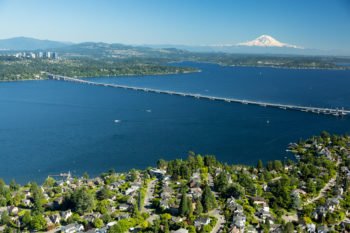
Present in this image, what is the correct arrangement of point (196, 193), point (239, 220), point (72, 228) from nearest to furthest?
1. point (72, 228)
2. point (239, 220)
3. point (196, 193)

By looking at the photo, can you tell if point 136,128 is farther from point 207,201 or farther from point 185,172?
point 207,201

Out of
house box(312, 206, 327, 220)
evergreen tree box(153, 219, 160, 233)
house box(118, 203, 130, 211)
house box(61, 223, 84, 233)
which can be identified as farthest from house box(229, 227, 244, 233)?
house box(61, 223, 84, 233)

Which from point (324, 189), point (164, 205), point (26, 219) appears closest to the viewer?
point (26, 219)

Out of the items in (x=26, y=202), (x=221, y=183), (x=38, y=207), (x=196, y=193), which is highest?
(x=221, y=183)

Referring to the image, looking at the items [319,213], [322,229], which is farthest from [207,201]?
[319,213]

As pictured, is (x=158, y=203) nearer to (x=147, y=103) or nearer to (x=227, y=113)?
(x=227, y=113)

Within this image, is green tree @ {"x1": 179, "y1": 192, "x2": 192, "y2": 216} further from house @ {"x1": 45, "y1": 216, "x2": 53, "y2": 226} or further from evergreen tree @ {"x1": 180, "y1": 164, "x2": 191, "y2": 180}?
house @ {"x1": 45, "y1": 216, "x2": 53, "y2": 226}
